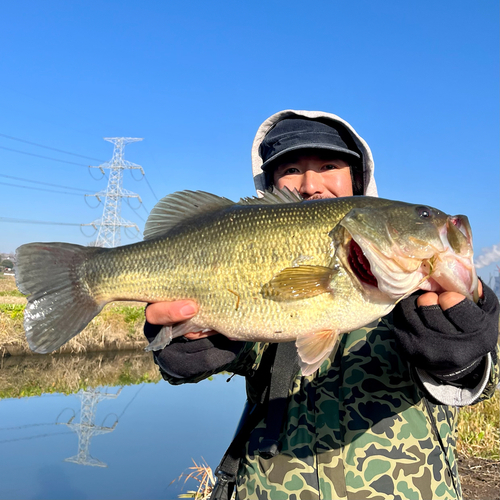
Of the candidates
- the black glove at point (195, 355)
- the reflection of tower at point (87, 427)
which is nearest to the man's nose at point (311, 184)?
the black glove at point (195, 355)

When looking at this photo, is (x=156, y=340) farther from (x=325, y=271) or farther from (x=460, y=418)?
(x=460, y=418)

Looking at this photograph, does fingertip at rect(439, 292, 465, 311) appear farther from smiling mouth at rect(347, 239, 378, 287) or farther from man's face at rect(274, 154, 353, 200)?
man's face at rect(274, 154, 353, 200)

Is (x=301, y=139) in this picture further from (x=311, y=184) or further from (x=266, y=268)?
(x=266, y=268)

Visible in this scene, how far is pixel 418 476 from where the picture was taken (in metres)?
1.89

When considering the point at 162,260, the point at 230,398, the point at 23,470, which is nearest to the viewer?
the point at 162,260

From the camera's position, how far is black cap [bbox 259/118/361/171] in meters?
2.86

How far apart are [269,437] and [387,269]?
38.2 inches

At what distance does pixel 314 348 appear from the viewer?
188 centimetres

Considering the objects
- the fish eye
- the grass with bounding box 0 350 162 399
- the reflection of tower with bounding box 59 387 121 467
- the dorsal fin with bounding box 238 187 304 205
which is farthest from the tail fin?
the grass with bounding box 0 350 162 399

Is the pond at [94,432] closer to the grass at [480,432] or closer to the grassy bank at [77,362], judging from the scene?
the grassy bank at [77,362]

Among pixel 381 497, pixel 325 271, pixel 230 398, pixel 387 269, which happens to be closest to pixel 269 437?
pixel 381 497

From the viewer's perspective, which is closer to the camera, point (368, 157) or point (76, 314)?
point (76, 314)

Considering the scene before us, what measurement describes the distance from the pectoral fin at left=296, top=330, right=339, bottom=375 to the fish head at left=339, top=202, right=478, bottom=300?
0.93 feet

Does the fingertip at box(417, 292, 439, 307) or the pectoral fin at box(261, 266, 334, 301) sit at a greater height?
the pectoral fin at box(261, 266, 334, 301)
